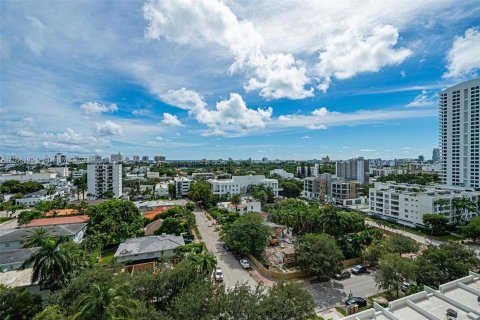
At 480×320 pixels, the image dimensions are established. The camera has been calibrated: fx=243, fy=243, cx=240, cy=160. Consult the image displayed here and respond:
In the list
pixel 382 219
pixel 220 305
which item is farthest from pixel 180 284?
pixel 382 219

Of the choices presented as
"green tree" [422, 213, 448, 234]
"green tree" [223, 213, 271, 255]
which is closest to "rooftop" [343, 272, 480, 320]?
"green tree" [223, 213, 271, 255]

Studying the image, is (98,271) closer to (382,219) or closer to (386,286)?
(386,286)

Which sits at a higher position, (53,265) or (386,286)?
(53,265)

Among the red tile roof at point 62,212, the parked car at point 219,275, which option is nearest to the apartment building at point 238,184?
the red tile roof at point 62,212

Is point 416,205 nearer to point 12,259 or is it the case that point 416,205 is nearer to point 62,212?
point 12,259

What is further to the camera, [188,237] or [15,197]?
[15,197]

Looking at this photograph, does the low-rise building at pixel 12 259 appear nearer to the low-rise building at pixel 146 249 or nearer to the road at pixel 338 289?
the low-rise building at pixel 146 249

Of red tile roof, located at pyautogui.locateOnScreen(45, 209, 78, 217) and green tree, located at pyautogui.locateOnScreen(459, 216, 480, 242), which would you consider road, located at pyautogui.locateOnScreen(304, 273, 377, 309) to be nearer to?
green tree, located at pyautogui.locateOnScreen(459, 216, 480, 242)
